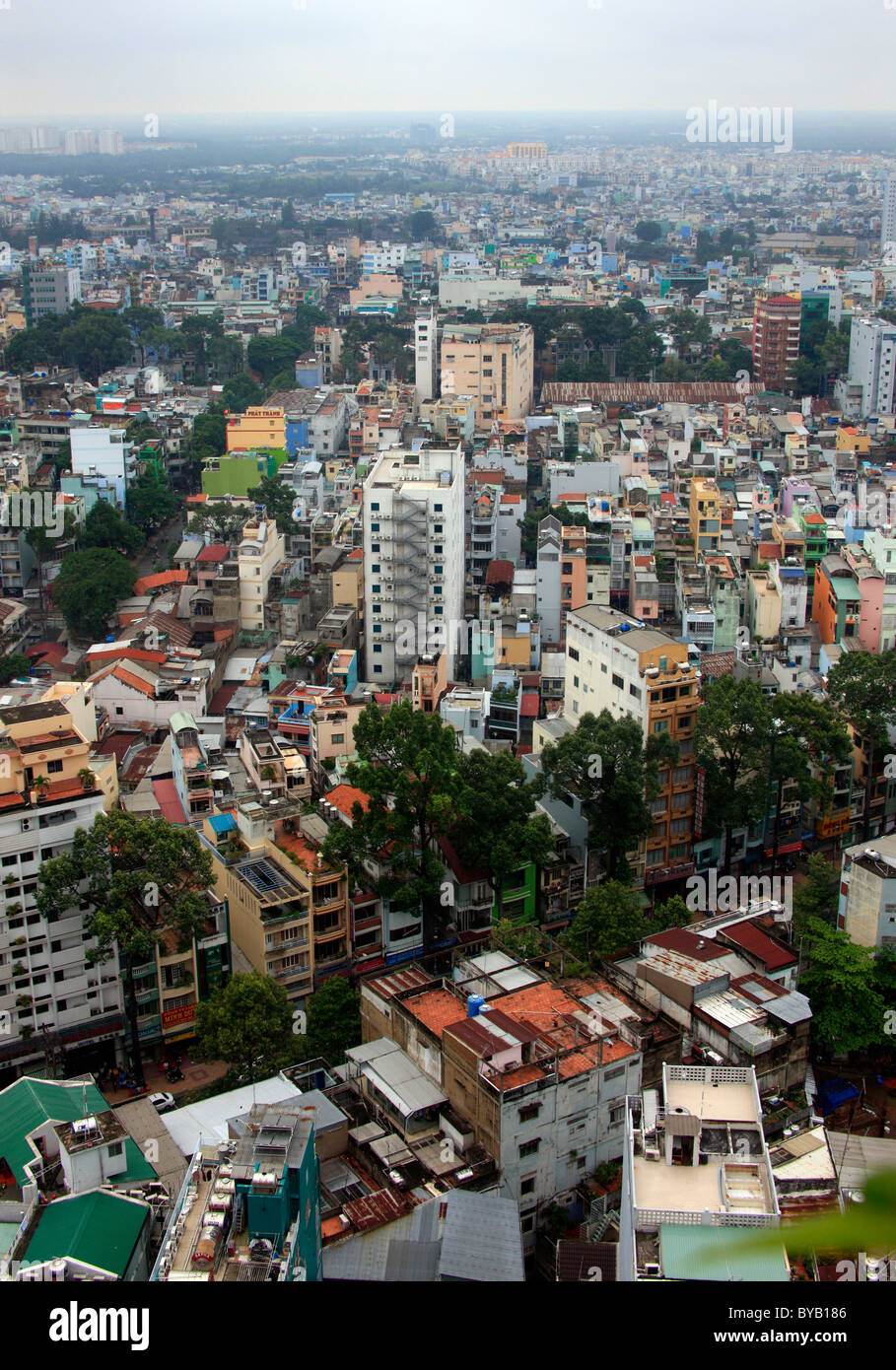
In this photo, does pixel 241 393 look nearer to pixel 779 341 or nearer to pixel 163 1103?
pixel 779 341

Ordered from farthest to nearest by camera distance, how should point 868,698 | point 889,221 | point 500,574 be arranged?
point 889,221 < point 500,574 < point 868,698

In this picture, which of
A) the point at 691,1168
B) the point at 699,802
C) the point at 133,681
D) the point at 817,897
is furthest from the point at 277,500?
the point at 691,1168

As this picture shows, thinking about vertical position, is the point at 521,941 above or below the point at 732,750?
below

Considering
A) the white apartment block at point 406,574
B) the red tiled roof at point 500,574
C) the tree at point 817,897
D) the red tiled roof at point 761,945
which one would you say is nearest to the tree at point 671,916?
the red tiled roof at point 761,945

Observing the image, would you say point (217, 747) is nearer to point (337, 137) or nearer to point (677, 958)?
point (677, 958)

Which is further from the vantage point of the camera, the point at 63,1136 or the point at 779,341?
the point at 779,341

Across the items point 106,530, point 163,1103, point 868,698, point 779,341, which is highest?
point 779,341

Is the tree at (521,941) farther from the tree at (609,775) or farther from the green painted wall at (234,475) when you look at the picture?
the green painted wall at (234,475)
